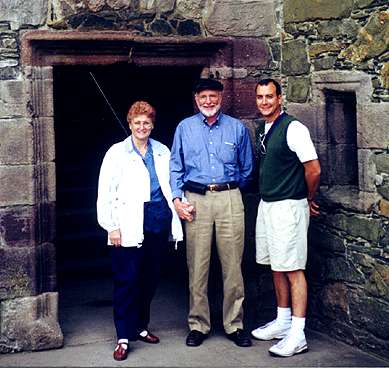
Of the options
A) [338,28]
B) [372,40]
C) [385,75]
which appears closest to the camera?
[385,75]

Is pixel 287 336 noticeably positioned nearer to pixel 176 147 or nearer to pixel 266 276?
pixel 266 276

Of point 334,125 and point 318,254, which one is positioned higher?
point 334,125

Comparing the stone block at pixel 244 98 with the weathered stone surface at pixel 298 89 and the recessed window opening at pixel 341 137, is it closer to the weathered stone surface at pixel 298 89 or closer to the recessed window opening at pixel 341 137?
the weathered stone surface at pixel 298 89

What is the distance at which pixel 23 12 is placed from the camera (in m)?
5.64

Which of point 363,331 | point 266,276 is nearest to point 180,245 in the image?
point 266,276

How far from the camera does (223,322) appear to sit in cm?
597

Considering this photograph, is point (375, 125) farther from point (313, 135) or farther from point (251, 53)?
point (251, 53)

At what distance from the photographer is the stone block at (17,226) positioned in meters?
5.68

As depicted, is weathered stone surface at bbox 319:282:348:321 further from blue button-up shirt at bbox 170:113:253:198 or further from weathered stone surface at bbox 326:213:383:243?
blue button-up shirt at bbox 170:113:253:198

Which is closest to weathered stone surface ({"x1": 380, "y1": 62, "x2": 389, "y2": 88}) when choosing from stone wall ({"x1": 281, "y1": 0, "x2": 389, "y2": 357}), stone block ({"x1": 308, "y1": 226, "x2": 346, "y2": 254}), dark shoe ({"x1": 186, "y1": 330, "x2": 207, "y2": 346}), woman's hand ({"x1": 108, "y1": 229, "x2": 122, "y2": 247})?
stone wall ({"x1": 281, "y1": 0, "x2": 389, "y2": 357})

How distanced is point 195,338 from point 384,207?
1660 mm

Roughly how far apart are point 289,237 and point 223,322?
901 millimetres

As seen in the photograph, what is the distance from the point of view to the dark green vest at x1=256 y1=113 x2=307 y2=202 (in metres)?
5.55

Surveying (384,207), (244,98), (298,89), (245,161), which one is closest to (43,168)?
(245,161)
